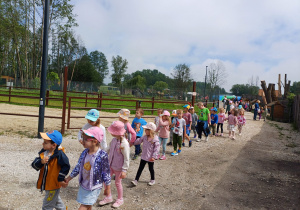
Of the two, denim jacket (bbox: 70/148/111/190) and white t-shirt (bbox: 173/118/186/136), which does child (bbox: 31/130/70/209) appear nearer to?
denim jacket (bbox: 70/148/111/190)

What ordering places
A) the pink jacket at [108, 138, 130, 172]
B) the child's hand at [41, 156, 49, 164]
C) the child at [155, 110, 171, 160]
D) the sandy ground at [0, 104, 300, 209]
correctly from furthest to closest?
the child at [155, 110, 171, 160], the sandy ground at [0, 104, 300, 209], the pink jacket at [108, 138, 130, 172], the child's hand at [41, 156, 49, 164]

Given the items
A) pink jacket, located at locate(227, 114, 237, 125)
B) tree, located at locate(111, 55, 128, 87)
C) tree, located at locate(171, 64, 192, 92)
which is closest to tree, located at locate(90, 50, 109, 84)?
tree, located at locate(111, 55, 128, 87)

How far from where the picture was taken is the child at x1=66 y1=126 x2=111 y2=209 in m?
2.64

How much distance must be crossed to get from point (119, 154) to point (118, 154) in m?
0.02

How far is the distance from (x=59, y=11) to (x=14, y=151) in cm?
2236

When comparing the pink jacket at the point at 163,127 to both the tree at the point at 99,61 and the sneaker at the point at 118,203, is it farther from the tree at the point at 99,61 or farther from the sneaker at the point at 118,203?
the tree at the point at 99,61

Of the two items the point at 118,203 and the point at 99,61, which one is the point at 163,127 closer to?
the point at 118,203

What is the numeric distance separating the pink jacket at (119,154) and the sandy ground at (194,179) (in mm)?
635

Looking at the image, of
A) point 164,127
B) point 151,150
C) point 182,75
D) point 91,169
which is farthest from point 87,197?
point 182,75

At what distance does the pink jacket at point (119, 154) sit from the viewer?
3.47 metres

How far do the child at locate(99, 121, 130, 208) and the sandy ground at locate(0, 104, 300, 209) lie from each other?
5.5 inches

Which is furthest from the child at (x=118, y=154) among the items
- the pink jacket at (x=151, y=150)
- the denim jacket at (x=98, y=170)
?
the pink jacket at (x=151, y=150)

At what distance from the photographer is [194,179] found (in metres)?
4.99

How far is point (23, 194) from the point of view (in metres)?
3.74
